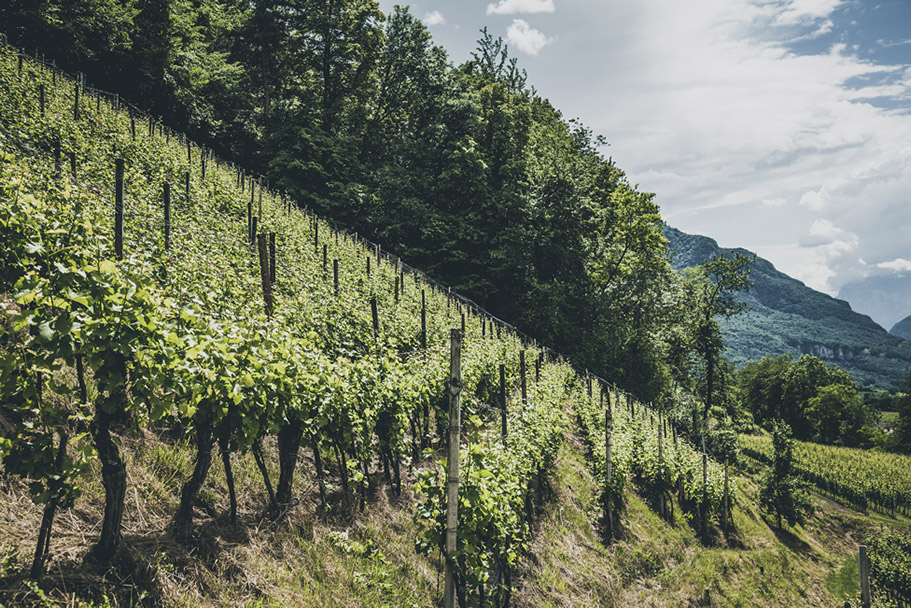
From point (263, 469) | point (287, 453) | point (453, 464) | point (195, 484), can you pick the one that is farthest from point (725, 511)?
point (195, 484)

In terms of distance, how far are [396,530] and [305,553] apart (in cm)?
164

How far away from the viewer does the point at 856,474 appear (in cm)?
4350

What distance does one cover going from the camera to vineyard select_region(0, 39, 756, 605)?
3.30 m

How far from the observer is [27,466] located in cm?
310

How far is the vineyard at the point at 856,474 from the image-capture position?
128ft

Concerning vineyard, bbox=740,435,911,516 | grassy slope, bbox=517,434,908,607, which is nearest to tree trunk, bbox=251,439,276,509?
grassy slope, bbox=517,434,908,607

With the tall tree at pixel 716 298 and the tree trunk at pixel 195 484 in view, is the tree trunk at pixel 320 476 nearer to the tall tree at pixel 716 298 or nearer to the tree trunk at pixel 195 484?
the tree trunk at pixel 195 484

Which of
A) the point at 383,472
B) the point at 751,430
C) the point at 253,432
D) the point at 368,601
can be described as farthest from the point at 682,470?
the point at 751,430

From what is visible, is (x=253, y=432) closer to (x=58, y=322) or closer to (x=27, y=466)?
(x=27, y=466)

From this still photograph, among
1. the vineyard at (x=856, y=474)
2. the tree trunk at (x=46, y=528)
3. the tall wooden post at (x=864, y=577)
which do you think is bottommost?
the vineyard at (x=856, y=474)

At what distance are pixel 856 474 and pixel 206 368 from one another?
196 feet

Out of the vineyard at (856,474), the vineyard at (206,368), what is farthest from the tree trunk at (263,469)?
the vineyard at (856,474)

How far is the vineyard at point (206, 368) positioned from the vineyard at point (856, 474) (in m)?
36.9

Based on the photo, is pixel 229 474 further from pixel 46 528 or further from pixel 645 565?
pixel 645 565
